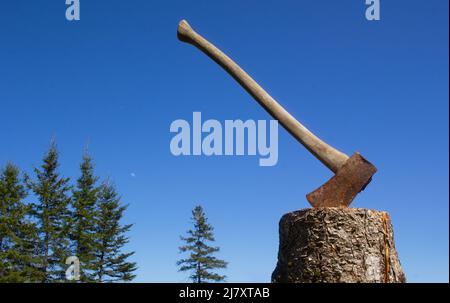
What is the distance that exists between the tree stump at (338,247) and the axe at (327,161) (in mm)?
334

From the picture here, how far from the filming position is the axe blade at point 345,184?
16.6 feet

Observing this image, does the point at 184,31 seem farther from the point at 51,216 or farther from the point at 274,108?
the point at 51,216

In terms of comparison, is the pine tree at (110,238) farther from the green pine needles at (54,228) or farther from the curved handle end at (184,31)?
the curved handle end at (184,31)

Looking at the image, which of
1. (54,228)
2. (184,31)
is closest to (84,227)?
(54,228)

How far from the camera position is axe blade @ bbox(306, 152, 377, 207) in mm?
5070

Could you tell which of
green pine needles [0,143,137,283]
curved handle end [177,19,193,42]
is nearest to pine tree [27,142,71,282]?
green pine needles [0,143,137,283]

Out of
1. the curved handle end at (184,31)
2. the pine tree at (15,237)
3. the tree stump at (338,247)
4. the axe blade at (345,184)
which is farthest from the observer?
the pine tree at (15,237)

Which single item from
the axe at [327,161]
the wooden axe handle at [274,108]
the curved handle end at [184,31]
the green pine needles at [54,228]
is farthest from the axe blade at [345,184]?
the green pine needles at [54,228]

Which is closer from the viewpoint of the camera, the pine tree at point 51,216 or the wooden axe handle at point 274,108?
the wooden axe handle at point 274,108

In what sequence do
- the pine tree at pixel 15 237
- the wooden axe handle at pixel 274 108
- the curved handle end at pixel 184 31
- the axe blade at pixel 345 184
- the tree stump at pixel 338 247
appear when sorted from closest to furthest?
the tree stump at pixel 338 247
the axe blade at pixel 345 184
the wooden axe handle at pixel 274 108
the curved handle end at pixel 184 31
the pine tree at pixel 15 237

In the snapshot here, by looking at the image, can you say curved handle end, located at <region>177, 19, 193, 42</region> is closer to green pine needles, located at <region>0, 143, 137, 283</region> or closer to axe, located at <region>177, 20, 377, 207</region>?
axe, located at <region>177, 20, 377, 207</region>

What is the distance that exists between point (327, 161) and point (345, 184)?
14.0 inches
